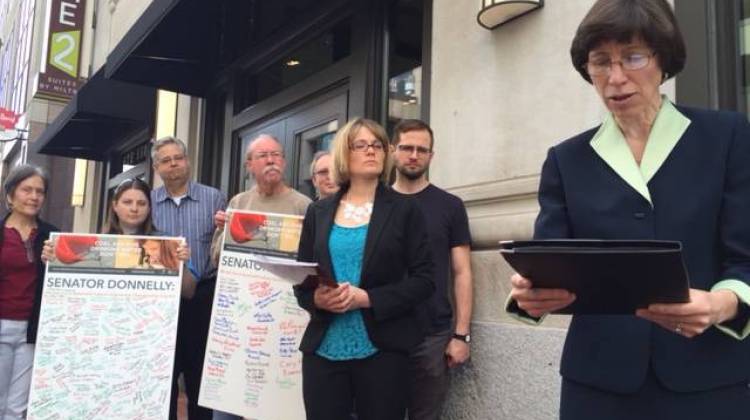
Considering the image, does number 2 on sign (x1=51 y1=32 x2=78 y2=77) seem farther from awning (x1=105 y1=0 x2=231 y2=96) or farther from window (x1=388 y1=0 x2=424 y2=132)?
window (x1=388 y1=0 x2=424 y2=132)

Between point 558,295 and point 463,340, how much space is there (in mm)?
2161

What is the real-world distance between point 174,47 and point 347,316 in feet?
18.2

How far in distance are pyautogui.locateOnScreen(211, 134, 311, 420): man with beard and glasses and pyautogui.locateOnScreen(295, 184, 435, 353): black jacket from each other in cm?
118

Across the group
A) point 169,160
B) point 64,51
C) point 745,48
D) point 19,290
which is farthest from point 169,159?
point 64,51

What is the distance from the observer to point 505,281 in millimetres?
3447

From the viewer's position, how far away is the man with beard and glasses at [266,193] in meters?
4.12

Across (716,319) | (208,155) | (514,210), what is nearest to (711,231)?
(716,319)

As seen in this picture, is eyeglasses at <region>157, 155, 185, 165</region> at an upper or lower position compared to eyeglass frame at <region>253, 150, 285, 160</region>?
lower

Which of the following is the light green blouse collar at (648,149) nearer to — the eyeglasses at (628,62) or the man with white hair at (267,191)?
the eyeglasses at (628,62)

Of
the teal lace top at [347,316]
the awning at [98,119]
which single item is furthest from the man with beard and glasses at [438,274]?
the awning at [98,119]

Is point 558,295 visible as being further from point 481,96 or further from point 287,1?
point 287,1

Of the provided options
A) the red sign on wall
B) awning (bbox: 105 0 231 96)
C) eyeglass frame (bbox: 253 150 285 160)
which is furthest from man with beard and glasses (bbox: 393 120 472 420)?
the red sign on wall

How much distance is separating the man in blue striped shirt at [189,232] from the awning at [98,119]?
5926 mm

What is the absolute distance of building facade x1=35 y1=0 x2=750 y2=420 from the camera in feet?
10.3
